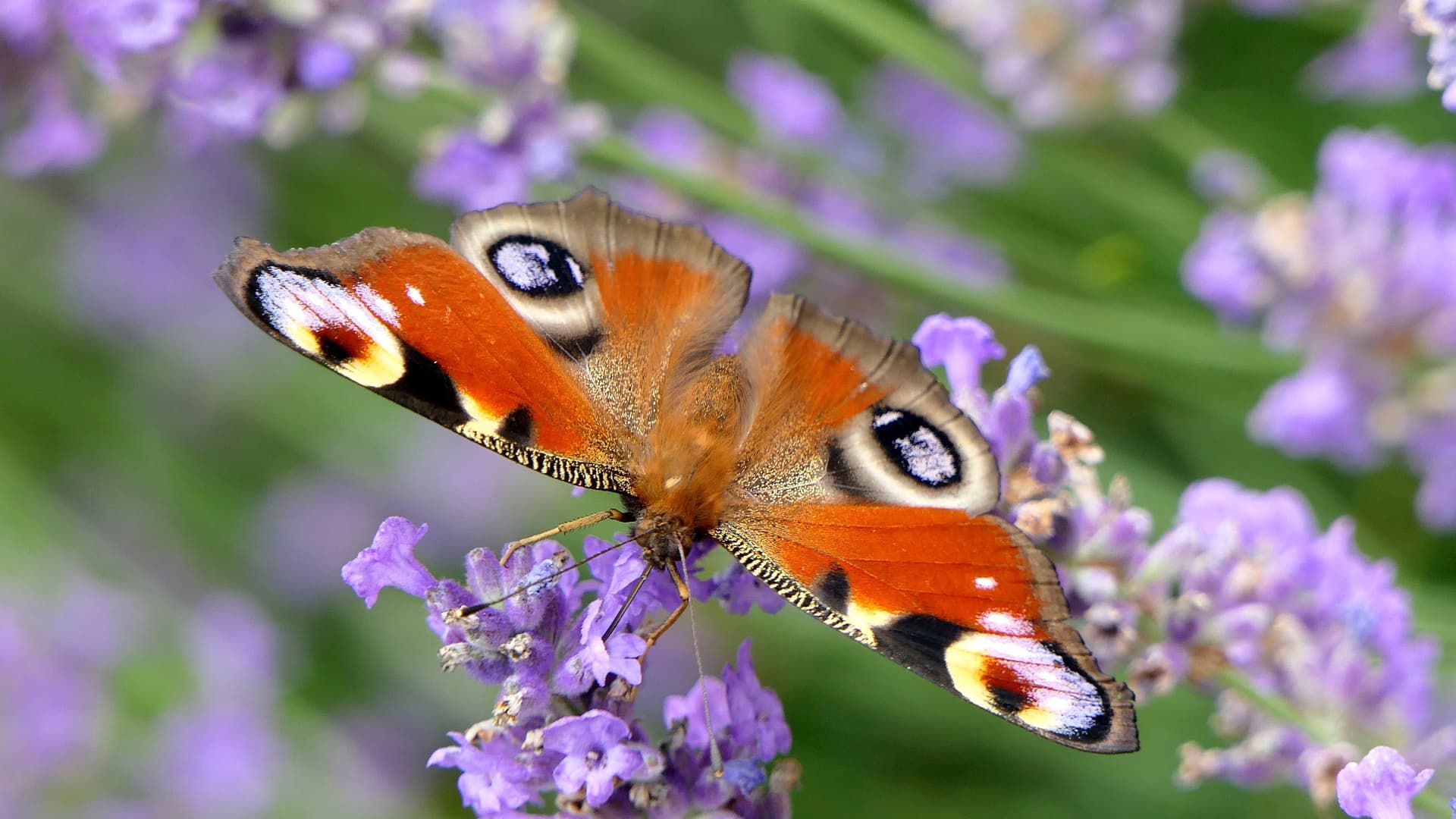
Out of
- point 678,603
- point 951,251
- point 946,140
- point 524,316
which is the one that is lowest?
point 678,603

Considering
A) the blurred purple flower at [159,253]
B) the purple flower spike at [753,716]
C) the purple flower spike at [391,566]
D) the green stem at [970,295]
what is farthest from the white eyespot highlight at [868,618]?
the blurred purple flower at [159,253]

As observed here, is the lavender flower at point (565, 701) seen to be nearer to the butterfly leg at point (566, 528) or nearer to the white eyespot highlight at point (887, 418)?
the butterfly leg at point (566, 528)

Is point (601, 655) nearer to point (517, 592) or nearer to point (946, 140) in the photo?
point (517, 592)

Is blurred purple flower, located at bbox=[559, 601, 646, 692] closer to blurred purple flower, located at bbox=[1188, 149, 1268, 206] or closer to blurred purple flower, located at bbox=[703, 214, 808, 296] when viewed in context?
blurred purple flower, located at bbox=[703, 214, 808, 296]

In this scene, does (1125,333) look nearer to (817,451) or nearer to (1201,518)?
(1201,518)

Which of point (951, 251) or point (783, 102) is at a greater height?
point (783, 102)

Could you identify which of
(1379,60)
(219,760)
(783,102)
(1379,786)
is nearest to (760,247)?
(783,102)

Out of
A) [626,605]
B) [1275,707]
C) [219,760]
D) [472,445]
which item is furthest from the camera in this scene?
[472,445]
